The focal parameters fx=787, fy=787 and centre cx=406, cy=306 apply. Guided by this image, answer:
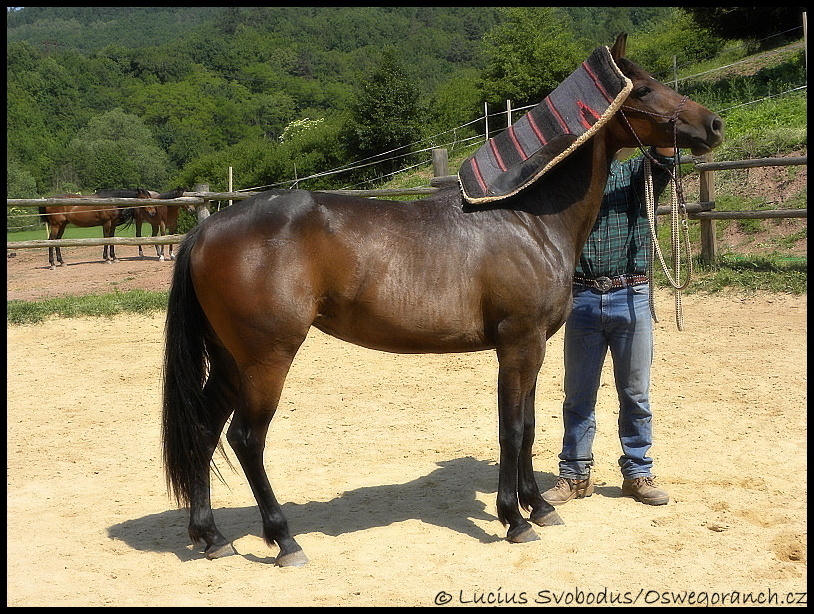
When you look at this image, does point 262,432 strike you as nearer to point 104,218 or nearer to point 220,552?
point 220,552

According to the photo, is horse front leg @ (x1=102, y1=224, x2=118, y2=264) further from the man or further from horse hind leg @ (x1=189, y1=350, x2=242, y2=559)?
the man

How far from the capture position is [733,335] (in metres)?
7.27

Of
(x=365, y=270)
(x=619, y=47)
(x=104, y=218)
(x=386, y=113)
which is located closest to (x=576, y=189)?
(x=619, y=47)

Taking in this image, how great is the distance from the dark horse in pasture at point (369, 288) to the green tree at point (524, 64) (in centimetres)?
2171

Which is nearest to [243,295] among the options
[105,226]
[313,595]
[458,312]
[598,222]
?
[458,312]

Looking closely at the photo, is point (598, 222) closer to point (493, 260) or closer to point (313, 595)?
point (493, 260)

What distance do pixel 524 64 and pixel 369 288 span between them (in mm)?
23686

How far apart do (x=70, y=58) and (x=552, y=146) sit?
267 ft

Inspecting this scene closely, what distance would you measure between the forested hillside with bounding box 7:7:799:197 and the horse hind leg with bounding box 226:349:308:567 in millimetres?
16246

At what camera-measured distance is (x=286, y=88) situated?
249ft

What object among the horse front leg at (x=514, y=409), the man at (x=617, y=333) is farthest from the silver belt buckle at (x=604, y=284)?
the horse front leg at (x=514, y=409)

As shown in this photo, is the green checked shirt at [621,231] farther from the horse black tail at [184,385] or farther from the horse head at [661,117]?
the horse black tail at [184,385]

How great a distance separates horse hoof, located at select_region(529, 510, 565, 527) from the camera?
3.79 metres

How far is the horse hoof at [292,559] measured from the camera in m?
3.41
